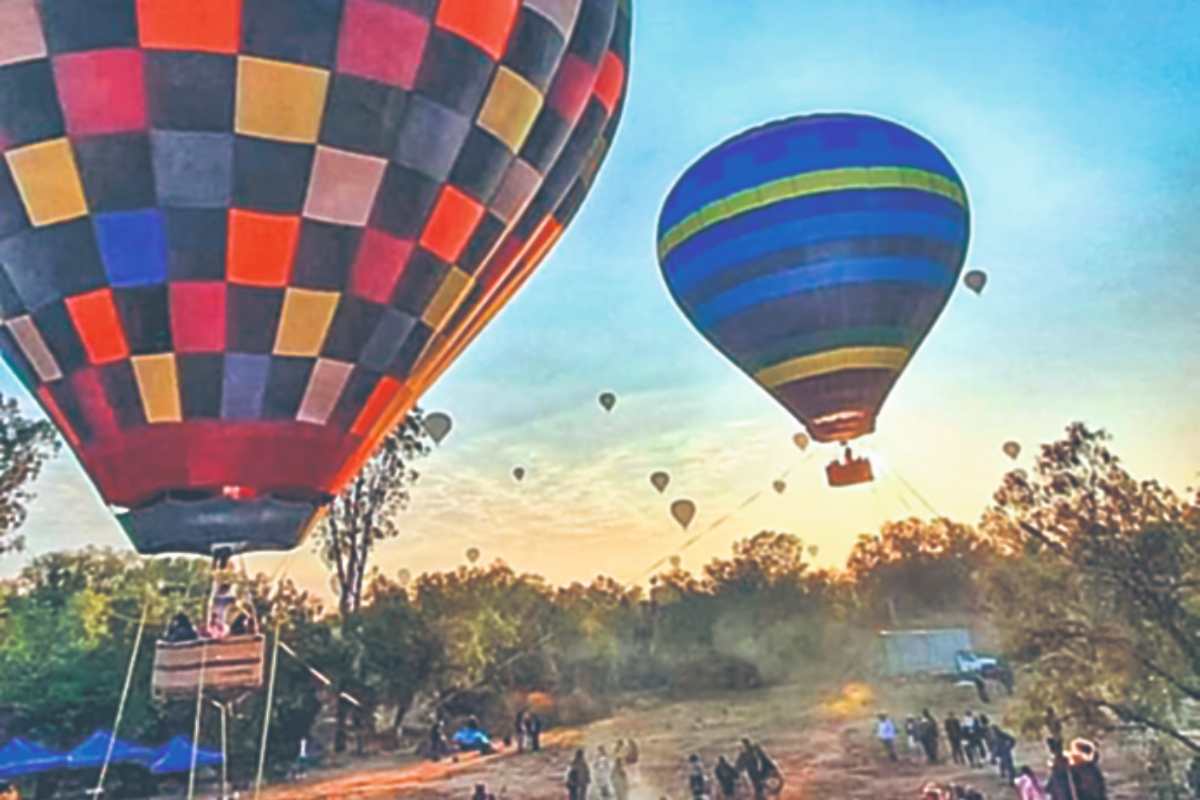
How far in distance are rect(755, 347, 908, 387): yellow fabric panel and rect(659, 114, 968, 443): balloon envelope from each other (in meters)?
0.01

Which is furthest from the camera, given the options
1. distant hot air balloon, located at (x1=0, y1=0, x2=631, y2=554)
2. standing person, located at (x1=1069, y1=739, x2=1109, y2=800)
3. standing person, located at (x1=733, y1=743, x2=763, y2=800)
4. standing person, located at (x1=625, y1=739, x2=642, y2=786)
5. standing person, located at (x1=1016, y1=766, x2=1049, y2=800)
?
standing person, located at (x1=625, y1=739, x2=642, y2=786)

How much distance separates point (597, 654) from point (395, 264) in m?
26.1

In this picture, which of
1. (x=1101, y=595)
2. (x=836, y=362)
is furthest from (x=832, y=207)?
(x=1101, y=595)

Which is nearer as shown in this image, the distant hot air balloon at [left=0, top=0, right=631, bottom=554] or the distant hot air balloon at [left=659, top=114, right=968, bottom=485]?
the distant hot air balloon at [left=0, top=0, right=631, bottom=554]

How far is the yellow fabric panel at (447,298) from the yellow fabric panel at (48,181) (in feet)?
5.24

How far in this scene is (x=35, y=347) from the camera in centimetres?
461

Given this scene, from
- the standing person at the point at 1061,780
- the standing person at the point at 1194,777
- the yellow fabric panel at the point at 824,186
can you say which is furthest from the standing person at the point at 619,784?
the standing person at the point at 1061,780

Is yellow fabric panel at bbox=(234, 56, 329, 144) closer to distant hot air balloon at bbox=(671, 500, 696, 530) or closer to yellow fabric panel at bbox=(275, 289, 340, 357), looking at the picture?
yellow fabric panel at bbox=(275, 289, 340, 357)

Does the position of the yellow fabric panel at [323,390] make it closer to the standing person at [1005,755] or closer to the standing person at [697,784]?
the standing person at [697,784]

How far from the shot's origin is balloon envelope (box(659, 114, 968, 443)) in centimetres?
1068

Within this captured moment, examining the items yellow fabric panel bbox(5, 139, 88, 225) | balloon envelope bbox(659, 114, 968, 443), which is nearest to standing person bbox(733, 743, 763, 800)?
balloon envelope bbox(659, 114, 968, 443)

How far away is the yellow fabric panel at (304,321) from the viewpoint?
15.1 ft

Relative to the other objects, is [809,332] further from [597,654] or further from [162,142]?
[597,654]

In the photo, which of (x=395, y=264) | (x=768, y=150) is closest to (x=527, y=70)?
(x=395, y=264)
